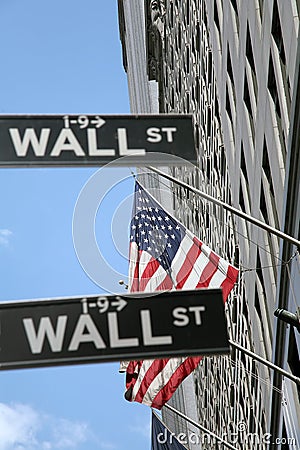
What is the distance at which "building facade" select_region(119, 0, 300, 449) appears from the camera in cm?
1838

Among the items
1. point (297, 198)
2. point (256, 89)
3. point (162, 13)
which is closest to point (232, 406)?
point (256, 89)

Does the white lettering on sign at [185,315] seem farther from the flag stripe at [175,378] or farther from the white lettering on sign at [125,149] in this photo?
the flag stripe at [175,378]

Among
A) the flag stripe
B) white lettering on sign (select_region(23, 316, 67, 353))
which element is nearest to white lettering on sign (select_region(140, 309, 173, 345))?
white lettering on sign (select_region(23, 316, 67, 353))

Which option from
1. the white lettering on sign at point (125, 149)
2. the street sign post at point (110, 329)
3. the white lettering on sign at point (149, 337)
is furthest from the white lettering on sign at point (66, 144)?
the white lettering on sign at point (149, 337)

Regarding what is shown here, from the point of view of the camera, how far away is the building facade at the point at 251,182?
18.4 metres

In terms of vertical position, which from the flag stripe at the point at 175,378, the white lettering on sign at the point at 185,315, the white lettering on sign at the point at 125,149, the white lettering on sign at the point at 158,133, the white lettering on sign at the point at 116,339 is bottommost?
the flag stripe at the point at 175,378

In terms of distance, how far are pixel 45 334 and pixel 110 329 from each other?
569mm

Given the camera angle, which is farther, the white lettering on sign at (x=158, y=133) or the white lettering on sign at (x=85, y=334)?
the white lettering on sign at (x=158, y=133)

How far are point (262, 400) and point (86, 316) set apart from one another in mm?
17077

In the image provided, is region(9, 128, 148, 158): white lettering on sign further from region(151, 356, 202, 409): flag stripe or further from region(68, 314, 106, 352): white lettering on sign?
region(151, 356, 202, 409): flag stripe

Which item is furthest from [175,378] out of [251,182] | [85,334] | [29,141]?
[251,182]

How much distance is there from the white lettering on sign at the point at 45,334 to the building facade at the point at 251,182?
14.3ft

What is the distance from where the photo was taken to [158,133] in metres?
7.75

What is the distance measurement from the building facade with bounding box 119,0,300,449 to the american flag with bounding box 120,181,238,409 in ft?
6.64
